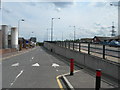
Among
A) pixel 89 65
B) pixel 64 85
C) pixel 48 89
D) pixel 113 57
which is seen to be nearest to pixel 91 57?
pixel 89 65

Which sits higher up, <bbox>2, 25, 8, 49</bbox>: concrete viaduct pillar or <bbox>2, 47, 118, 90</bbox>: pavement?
<bbox>2, 25, 8, 49</bbox>: concrete viaduct pillar

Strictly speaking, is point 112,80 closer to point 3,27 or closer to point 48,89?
point 48,89

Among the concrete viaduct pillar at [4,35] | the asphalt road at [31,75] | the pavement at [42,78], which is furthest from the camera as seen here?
the concrete viaduct pillar at [4,35]

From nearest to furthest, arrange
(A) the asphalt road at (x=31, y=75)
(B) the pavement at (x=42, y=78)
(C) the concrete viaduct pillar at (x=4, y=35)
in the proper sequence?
(B) the pavement at (x=42, y=78)
(A) the asphalt road at (x=31, y=75)
(C) the concrete viaduct pillar at (x=4, y=35)

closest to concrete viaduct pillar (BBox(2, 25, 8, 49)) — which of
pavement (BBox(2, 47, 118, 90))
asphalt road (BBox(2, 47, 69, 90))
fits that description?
asphalt road (BBox(2, 47, 69, 90))

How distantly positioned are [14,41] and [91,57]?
51404mm

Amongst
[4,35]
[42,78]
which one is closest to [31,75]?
[42,78]

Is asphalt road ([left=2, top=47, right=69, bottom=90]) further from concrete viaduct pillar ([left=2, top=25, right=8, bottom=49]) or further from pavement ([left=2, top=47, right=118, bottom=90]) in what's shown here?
concrete viaduct pillar ([left=2, top=25, right=8, bottom=49])

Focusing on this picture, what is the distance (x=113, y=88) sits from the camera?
26.3 ft

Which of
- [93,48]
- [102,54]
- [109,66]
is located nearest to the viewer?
[109,66]

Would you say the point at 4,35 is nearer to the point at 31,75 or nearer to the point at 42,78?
the point at 31,75

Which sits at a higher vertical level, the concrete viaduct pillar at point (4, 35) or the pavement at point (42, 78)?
the concrete viaduct pillar at point (4, 35)

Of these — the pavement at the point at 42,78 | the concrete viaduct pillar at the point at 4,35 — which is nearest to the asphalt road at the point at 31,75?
the pavement at the point at 42,78

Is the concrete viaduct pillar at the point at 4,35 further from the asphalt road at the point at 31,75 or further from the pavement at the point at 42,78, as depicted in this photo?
the pavement at the point at 42,78
